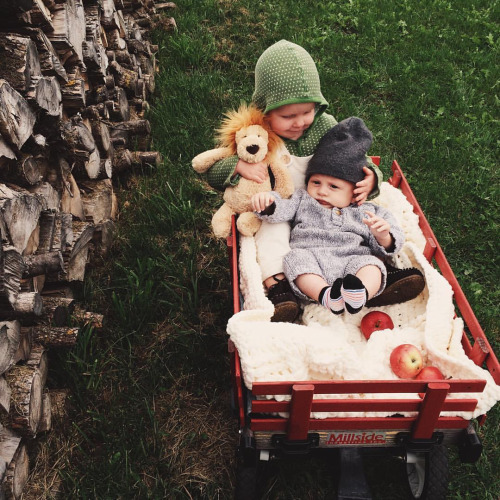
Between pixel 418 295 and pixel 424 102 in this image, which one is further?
pixel 424 102

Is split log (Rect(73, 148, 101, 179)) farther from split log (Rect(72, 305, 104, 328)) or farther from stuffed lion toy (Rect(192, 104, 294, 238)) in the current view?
split log (Rect(72, 305, 104, 328))

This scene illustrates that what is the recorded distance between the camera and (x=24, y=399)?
207cm

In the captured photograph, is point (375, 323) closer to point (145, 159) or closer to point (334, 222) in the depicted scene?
point (334, 222)

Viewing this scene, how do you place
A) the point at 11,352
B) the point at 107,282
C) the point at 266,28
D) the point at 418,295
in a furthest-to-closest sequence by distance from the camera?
the point at 266,28 → the point at 107,282 → the point at 418,295 → the point at 11,352

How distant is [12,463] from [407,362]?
1.59m

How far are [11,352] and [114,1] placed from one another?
324 centimetres

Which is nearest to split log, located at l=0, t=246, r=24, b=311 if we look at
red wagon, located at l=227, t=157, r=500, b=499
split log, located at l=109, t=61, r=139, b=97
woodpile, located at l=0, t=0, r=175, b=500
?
woodpile, located at l=0, t=0, r=175, b=500

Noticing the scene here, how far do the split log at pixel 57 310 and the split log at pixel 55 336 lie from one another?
0.18 ft

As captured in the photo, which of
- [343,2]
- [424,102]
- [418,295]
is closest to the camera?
[418,295]

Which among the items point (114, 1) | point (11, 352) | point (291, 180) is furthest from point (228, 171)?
point (114, 1)

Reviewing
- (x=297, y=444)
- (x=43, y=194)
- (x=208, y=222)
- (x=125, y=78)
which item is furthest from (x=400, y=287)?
(x=125, y=78)

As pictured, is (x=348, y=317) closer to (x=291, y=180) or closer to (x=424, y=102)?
(x=291, y=180)

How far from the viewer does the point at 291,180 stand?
2.68m

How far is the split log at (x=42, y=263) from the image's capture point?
209cm
